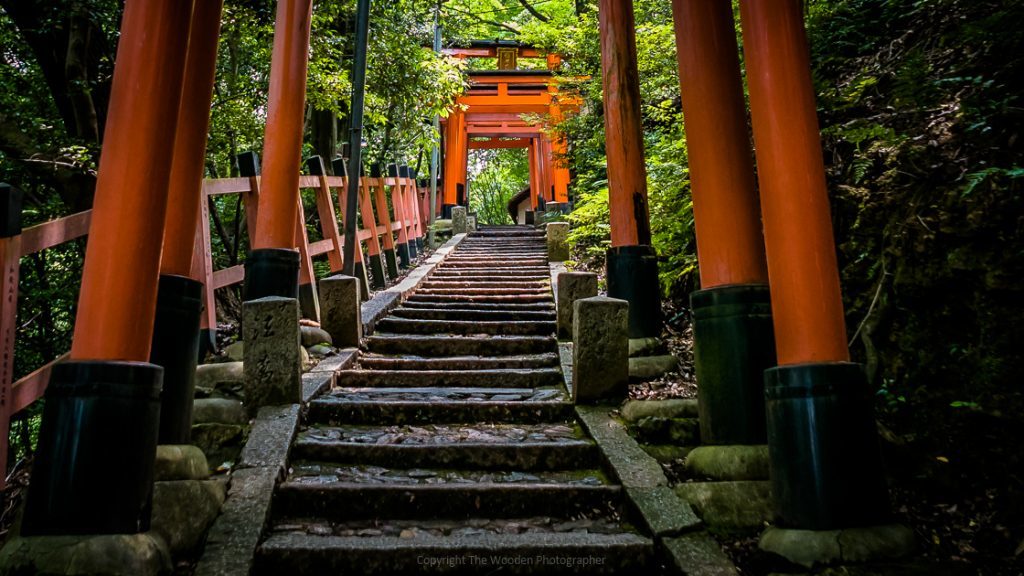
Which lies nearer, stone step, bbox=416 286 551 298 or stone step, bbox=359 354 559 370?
stone step, bbox=359 354 559 370

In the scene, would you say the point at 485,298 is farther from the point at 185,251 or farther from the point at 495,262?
the point at 185,251

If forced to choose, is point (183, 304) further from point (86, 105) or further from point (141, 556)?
point (86, 105)

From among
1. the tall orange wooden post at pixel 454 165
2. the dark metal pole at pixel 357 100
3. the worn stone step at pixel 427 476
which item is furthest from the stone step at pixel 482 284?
the tall orange wooden post at pixel 454 165

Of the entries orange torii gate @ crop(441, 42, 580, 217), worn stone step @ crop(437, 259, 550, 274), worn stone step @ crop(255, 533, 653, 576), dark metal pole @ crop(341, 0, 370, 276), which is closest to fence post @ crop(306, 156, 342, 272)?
dark metal pole @ crop(341, 0, 370, 276)

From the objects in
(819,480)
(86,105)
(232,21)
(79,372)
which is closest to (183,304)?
(79,372)

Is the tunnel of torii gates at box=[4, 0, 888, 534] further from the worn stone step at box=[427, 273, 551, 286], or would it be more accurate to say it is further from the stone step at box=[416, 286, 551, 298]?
the worn stone step at box=[427, 273, 551, 286]

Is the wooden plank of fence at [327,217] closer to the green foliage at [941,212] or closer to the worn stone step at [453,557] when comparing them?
the worn stone step at [453,557]

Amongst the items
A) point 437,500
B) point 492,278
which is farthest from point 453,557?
point 492,278

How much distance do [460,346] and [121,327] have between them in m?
3.83

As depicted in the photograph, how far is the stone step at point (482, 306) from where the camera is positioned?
7617mm

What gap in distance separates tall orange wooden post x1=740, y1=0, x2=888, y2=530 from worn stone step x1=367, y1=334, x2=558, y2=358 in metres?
3.62

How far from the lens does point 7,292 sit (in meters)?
2.68

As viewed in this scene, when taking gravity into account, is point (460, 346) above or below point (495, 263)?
below

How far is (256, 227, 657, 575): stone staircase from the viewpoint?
9.17ft
